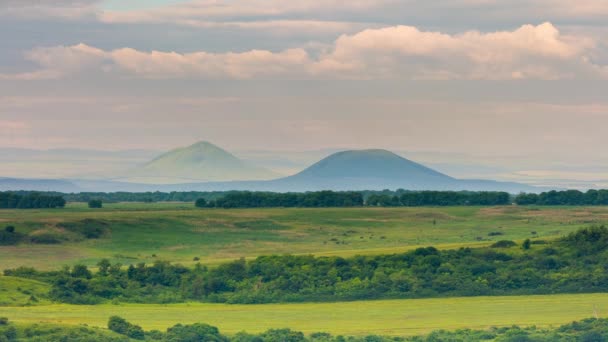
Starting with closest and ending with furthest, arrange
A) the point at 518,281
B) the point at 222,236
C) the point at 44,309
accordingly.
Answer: the point at 44,309
the point at 518,281
the point at 222,236

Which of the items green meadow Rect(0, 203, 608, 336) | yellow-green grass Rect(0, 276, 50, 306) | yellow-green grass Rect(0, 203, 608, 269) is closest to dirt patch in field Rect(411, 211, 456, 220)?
yellow-green grass Rect(0, 203, 608, 269)

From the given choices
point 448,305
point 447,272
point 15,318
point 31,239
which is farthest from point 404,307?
point 31,239

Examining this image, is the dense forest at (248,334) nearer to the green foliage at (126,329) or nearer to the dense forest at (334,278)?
the green foliage at (126,329)

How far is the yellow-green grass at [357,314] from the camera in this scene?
96.6 metres

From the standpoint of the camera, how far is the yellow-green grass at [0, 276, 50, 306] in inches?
4173

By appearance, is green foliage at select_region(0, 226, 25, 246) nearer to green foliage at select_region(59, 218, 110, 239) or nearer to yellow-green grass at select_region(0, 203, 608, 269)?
yellow-green grass at select_region(0, 203, 608, 269)

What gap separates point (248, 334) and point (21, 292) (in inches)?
1155

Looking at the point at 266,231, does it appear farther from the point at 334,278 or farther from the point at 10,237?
the point at 334,278

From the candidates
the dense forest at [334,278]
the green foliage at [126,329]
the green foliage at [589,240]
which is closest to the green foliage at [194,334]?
the green foliage at [126,329]

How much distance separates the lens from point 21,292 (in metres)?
109

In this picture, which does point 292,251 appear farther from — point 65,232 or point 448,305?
point 448,305

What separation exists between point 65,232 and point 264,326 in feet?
217

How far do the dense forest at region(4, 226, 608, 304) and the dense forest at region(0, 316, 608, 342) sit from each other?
24.7 meters

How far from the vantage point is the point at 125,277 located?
394 feet
